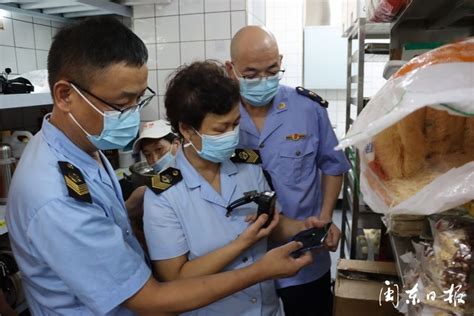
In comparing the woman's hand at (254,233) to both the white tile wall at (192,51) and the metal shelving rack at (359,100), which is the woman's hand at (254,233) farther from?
the white tile wall at (192,51)

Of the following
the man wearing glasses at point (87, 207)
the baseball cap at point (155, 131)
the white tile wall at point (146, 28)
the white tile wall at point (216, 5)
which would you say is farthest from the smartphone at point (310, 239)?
the white tile wall at point (146, 28)

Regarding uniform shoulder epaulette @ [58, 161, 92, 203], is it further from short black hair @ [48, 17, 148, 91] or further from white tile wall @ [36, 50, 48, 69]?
white tile wall @ [36, 50, 48, 69]

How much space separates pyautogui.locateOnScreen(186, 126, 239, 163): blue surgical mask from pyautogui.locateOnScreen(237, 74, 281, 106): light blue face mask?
39 cm

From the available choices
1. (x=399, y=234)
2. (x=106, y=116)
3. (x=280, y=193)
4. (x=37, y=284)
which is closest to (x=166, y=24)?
(x=280, y=193)

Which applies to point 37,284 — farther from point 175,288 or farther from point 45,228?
point 175,288

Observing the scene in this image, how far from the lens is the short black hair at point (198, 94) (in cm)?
118

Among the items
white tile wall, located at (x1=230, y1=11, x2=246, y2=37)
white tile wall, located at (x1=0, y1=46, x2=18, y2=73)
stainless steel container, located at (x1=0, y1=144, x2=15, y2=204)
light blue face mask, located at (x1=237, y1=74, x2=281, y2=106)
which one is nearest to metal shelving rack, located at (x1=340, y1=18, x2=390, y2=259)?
light blue face mask, located at (x1=237, y1=74, x2=281, y2=106)

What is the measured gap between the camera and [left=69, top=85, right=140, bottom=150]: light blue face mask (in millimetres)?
995

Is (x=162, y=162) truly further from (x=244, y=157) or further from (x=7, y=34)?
(x=7, y=34)

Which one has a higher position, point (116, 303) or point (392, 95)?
point (392, 95)

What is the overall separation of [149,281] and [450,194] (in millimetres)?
732

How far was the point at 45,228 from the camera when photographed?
32.5 inches

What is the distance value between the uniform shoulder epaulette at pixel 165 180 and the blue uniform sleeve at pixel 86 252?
0.88 ft

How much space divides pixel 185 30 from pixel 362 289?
2.21 meters
